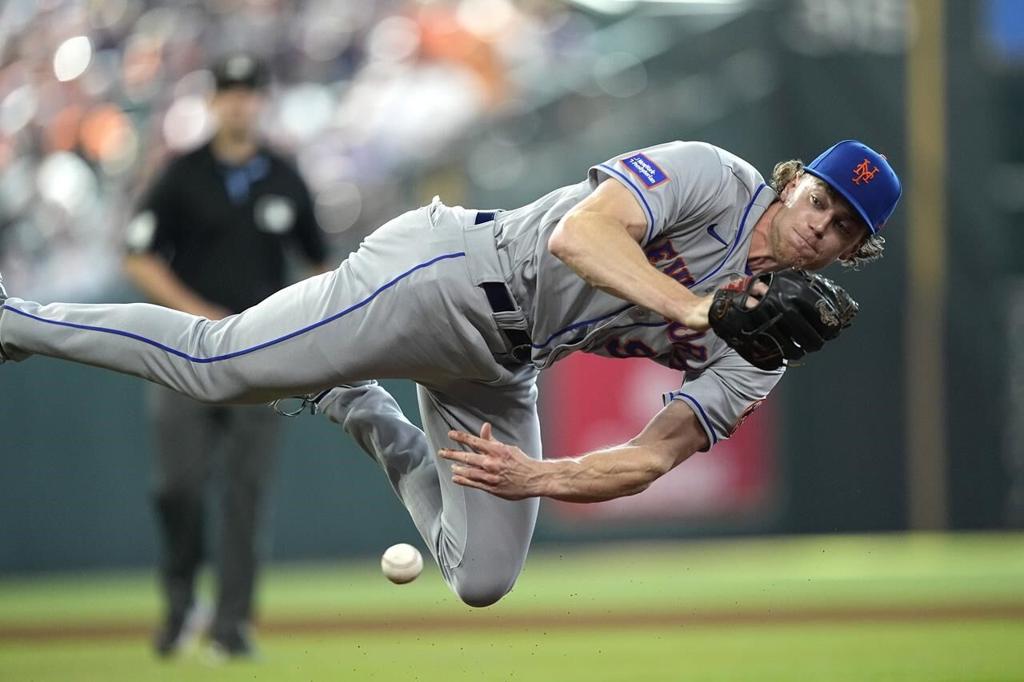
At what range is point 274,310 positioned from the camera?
4129 millimetres

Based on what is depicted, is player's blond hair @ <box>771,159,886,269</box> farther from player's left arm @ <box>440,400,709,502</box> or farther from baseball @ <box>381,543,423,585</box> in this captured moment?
baseball @ <box>381,543,423,585</box>

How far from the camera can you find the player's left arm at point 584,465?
12.9 feet

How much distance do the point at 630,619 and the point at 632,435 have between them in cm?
276

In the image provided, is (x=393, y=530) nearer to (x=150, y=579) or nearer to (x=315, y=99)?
(x=150, y=579)

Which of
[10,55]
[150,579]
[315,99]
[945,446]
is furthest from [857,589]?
[10,55]

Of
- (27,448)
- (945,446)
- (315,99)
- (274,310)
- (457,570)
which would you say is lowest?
(945,446)

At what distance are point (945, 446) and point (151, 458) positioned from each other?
562 cm

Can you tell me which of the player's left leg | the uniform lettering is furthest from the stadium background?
the uniform lettering

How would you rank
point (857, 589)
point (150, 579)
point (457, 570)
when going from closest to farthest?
point (457, 570) → point (857, 589) → point (150, 579)

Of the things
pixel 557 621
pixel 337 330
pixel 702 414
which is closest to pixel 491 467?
pixel 337 330

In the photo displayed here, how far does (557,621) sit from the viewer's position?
23.9ft

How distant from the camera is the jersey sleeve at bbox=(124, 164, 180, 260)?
6.13 metres

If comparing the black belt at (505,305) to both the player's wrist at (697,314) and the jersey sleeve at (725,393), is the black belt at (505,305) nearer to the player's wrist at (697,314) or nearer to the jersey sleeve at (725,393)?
the jersey sleeve at (725,393)

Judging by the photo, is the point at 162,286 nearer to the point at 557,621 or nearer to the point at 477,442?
the point at 477,442
